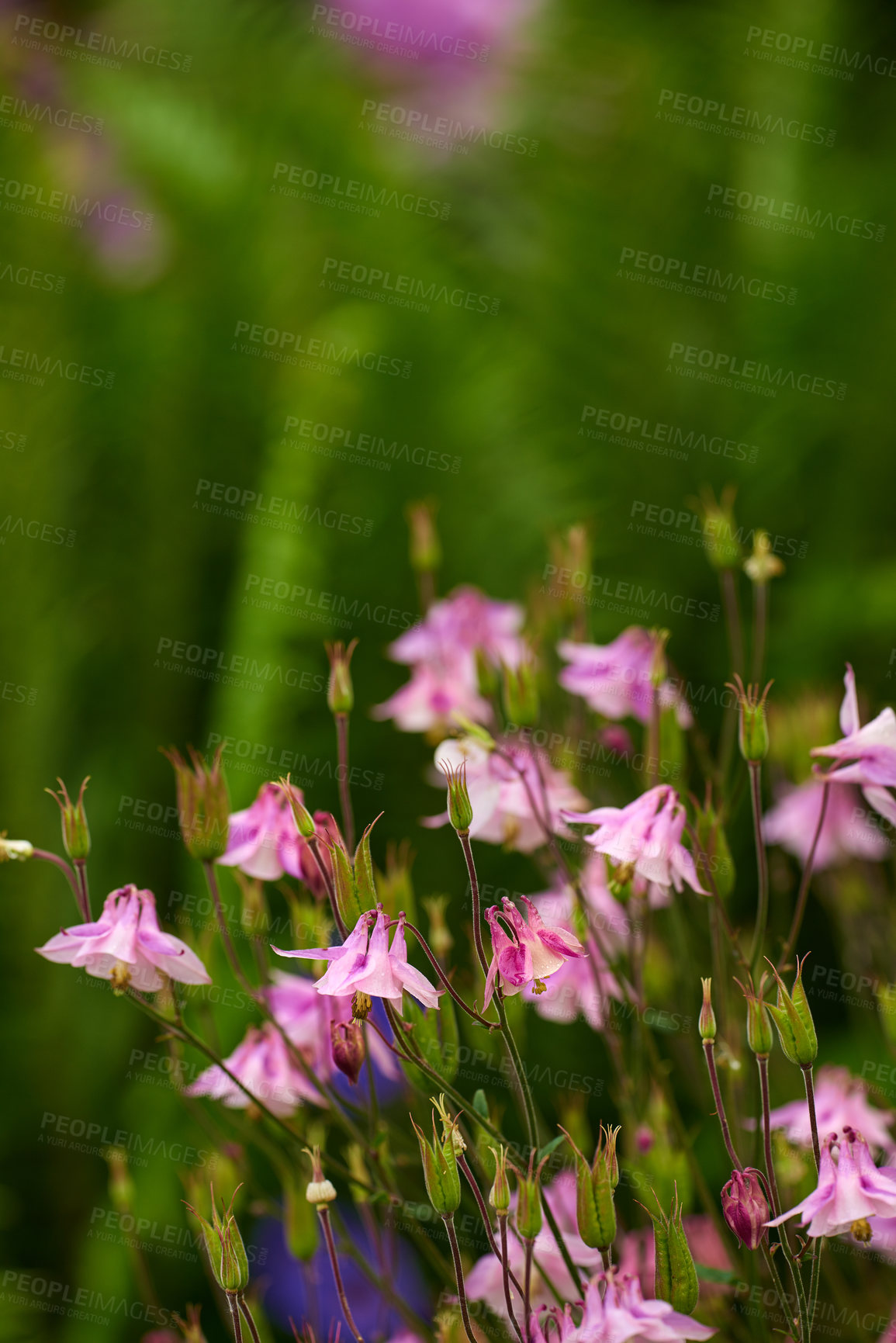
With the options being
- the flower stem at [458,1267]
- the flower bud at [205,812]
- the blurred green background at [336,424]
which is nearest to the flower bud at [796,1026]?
the flower stem at [458,1267]

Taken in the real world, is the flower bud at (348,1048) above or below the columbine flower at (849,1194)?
above

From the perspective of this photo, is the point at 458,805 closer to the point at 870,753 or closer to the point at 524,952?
the point at 524,952

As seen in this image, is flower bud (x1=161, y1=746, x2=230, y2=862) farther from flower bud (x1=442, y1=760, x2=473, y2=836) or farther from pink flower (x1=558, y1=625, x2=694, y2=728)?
pink flower (x1=558, y1=625, x2=694, y2=728)

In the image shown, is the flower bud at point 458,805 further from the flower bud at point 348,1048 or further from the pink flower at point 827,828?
the pink flower at point 827,828

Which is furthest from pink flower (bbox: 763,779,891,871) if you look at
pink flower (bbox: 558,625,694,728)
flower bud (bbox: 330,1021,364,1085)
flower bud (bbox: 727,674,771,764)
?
flower bud (bbox: 330,1021,364,1085)

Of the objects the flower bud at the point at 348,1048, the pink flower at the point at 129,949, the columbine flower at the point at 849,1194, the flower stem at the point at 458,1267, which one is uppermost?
the pink flower at the point at 129,949
